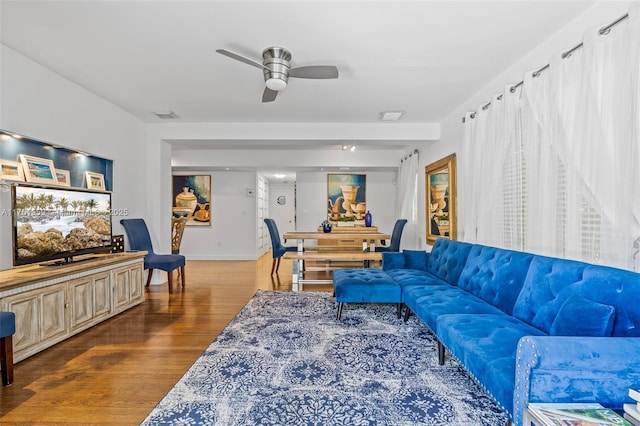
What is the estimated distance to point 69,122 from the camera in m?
3.43

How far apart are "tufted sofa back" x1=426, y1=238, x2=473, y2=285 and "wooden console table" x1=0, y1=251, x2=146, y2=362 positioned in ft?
11.8

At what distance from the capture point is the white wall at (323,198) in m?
8.02

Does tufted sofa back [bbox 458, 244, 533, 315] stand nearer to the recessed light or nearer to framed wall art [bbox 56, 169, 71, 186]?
the recessed light

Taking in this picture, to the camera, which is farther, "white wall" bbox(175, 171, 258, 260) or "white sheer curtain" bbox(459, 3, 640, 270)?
"white wall" bbox(175, 171, 258, 260)

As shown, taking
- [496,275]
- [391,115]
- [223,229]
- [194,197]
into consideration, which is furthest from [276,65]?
[194,197]

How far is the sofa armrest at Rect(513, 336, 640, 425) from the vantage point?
129 centimetres

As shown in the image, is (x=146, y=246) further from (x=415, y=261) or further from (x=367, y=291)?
(x=415, y=261)

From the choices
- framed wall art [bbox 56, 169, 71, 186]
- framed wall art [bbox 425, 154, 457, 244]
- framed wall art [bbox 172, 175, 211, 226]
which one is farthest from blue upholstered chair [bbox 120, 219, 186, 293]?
framed wall art [bbox 425, 154, 457, 244]

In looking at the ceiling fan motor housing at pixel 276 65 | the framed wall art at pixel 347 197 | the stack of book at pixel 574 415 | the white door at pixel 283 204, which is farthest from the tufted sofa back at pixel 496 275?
the white door at pixel 283 204

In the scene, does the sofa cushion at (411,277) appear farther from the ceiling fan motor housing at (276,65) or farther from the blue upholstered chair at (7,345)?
the blue upholstered chair at (7,345)

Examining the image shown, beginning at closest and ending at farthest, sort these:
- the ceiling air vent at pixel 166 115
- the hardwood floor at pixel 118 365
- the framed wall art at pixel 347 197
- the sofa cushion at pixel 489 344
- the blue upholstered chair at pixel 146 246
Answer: the sofa cushion at pixel 489 344 → the hardwood floor at pixel 118 365 → the blue upholstered chair at pixel 146 246 → the ceiling air vent at pixel 166 115 → the framed wall art at pixel 347 197

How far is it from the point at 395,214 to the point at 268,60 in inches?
233

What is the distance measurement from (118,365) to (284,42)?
2.82 m

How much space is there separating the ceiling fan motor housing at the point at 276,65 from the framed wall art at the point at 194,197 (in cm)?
592
